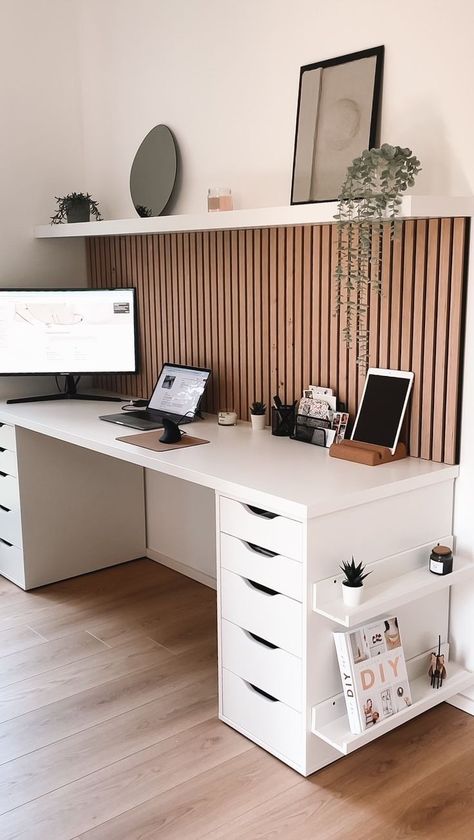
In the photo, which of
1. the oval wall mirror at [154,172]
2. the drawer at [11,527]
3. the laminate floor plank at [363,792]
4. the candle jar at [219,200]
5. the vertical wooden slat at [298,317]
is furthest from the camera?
the drawer at [11,527]

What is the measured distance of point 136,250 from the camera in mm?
3455

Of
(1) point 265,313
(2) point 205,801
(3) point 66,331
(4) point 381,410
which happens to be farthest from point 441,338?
(3) point 66,331

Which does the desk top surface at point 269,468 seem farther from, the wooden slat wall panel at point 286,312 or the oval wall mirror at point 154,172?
the oval wall mirror at point 154,172

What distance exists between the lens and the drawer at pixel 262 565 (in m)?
2.07

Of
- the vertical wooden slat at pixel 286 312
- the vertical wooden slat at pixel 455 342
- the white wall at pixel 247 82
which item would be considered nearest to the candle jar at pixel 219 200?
the white wall at pixel 247 82

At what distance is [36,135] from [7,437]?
1354mm

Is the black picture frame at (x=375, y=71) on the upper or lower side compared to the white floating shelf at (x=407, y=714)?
upper

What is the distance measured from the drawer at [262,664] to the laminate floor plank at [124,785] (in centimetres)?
20

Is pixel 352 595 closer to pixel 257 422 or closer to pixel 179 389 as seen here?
pixel 257 422

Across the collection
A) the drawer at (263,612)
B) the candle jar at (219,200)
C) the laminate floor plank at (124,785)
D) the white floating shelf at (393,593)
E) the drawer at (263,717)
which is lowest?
the laminate floor plank at (124,785)

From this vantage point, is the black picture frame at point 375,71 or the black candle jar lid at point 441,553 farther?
the black picture frame at point 375,71

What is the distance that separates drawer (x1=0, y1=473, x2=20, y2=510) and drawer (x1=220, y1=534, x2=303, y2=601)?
1.29 m

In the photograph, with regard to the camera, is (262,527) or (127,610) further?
(127,610)

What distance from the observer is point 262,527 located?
2143 mm
